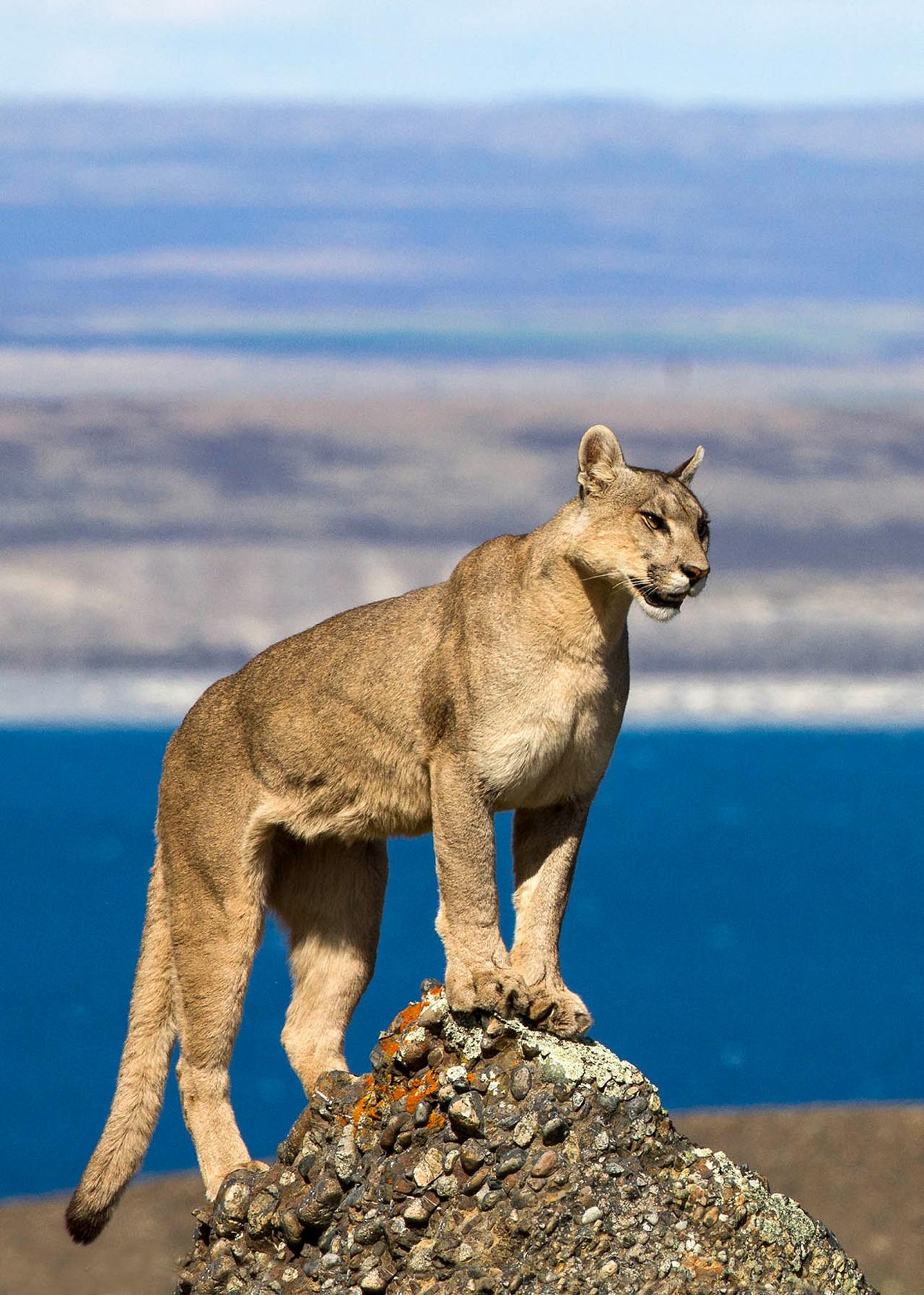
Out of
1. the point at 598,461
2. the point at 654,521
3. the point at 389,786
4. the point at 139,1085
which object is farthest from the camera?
the point at 139,1085

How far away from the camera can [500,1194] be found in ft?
26.1

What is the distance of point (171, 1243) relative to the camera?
18875 millimetres

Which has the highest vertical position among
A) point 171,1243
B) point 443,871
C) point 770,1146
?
point 443,871

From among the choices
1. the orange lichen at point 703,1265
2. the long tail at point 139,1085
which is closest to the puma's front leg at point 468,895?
the orange lichen at point 703,1265

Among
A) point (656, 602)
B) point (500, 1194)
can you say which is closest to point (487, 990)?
point (500, 1194)

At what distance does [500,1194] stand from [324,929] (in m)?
2.17

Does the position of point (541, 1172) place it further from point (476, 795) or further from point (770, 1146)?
point (770, 1146)

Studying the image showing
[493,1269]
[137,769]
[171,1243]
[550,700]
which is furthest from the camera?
[137,769]

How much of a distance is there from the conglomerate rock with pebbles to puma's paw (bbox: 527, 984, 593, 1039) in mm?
72

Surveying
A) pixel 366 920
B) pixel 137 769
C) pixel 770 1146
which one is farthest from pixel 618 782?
pixel 366 920

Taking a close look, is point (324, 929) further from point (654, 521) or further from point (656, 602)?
point (654, 521)

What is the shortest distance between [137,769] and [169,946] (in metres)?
37.2

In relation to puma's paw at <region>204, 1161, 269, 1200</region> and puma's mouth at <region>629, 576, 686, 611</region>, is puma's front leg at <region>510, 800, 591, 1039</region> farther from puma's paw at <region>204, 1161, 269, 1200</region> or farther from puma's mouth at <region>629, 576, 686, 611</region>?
→ puma's paw at <region>204, 1161, 269, 1200</region>

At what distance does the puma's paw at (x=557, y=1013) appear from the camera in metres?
8.39
